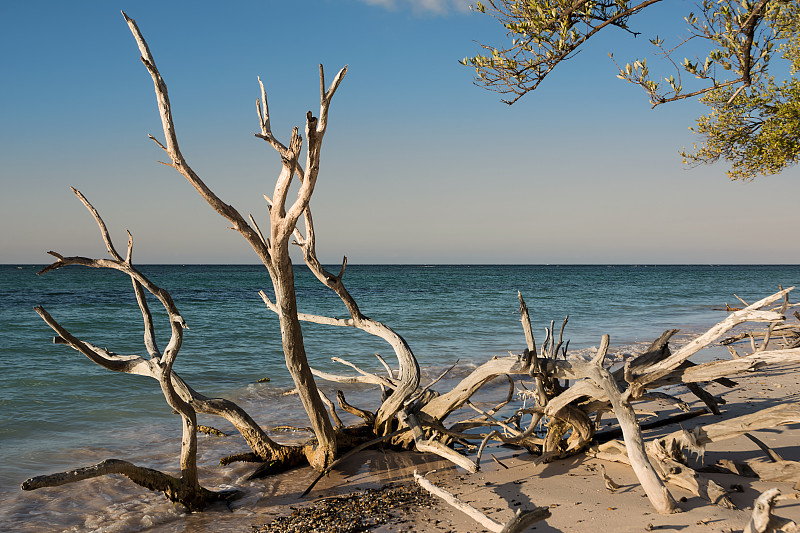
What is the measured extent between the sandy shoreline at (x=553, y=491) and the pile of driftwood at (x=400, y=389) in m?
0.15

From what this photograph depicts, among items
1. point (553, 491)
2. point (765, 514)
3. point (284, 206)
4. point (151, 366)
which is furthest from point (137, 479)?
point (765, 514)

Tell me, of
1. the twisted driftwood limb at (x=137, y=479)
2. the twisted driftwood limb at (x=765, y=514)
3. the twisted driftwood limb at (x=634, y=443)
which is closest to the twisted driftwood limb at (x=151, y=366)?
the twisted driftwood limb at (x=137, y=479)

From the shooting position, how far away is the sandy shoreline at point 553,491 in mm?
3969

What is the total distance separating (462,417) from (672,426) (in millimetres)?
2600

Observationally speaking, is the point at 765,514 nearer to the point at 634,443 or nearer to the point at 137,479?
the point at 634,443

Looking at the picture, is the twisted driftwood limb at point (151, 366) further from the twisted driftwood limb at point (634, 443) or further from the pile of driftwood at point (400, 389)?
the twisted driftwood limb at point (634, 443)

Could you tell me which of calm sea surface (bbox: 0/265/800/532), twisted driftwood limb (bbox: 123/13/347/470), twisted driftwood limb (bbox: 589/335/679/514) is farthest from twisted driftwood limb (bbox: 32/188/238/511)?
twisted driftwood limb (bbox: 589/335/679/514)

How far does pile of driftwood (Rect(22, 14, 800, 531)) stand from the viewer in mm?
3848

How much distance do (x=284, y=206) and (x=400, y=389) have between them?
2432 millimetres

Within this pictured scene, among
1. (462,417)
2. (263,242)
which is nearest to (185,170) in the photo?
(263,242)

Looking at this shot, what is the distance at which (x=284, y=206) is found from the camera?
423 cm

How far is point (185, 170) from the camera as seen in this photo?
393 centimetres

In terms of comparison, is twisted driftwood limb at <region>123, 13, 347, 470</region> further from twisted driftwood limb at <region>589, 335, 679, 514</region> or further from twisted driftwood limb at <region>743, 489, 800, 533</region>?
twisted driftwood limb at <region>743, 489, 800, 533</region>

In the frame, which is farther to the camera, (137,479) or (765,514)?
(137,479)
